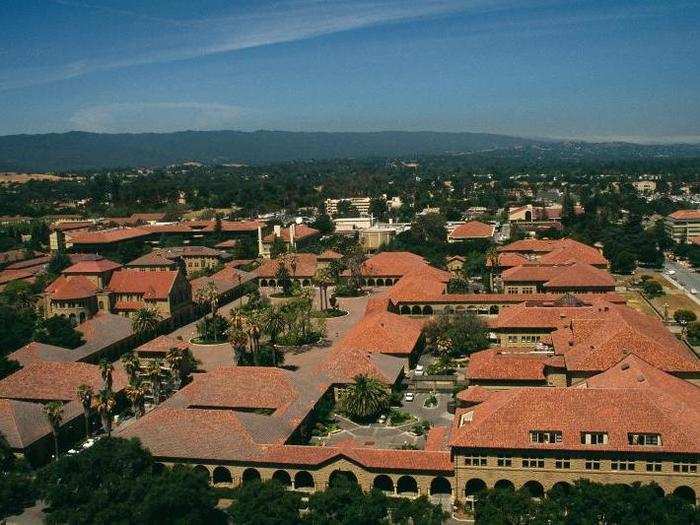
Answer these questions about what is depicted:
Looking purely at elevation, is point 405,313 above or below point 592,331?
below

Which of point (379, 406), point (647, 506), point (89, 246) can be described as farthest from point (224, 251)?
point (647, 506)

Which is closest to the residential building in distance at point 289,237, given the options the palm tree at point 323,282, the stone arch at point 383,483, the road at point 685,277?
the palm tree at point 323,282

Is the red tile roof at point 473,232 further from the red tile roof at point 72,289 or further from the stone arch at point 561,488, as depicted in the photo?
the stone arch at point 561,488

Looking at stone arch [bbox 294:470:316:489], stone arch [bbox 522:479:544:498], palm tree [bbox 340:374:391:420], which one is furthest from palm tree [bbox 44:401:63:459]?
stone arch [bbox 522:479:544:498]

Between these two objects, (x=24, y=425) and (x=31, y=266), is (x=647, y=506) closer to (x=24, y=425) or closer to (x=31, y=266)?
(x=24, y=425)

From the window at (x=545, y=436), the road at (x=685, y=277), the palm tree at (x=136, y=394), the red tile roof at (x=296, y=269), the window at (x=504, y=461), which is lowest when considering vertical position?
the road at (x=685, y=277)

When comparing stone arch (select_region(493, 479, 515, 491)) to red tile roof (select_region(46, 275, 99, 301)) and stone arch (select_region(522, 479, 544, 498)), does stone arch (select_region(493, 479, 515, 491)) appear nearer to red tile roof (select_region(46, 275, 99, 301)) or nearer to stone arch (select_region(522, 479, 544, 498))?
stone arch (select_region(522, 479, 544, 498))
